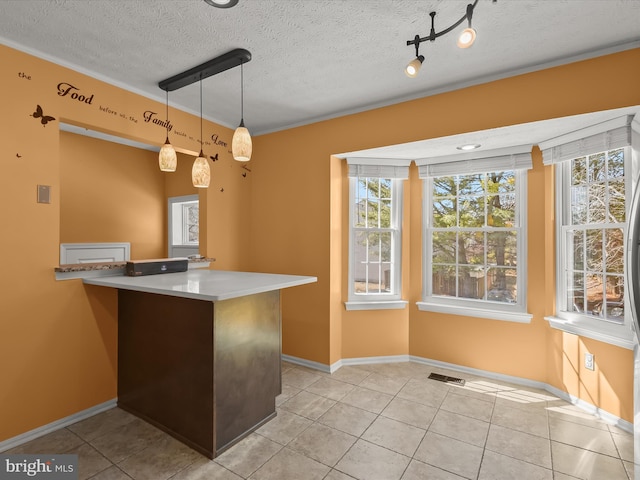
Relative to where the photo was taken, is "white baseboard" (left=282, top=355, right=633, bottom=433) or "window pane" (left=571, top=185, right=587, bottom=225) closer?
"white baseboard" (left=282, top=355, right=633, bottom=433)

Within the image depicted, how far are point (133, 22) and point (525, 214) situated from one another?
11.3ft

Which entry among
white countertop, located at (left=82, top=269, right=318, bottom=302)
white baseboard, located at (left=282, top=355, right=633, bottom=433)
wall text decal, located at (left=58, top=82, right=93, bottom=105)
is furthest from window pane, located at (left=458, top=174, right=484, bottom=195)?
wall text decal, located at (left=58, top=82, right=93, bottom=105)

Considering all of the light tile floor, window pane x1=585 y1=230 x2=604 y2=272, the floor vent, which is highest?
window pane x1=585 y1=230 x2=604 y2=272

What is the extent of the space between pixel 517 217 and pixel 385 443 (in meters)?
2.37

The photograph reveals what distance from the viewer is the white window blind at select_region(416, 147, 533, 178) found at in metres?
2.93

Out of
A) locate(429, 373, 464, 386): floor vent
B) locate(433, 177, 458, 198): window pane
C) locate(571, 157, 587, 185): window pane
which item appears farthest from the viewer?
locate(433, 177, 458, 198): window pane

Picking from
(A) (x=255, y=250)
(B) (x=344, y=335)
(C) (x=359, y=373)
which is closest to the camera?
(C) (x=359, y=373)

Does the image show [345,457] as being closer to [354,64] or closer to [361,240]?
[361,240]

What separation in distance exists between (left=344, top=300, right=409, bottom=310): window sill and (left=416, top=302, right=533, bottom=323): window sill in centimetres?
19

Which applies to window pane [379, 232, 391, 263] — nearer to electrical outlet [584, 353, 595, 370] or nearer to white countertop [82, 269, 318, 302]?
white countertop [82, 269, 318, 302]

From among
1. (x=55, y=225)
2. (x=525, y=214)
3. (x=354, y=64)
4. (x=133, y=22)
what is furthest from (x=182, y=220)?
(x=525, y=214)

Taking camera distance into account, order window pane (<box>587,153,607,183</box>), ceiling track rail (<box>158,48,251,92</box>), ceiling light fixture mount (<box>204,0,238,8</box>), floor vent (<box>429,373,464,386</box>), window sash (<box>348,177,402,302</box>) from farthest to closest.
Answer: window sash (<box>348,177,402,302</box>) < floor vent (<box>429,373,464,386</box>) < window pane (<box>587,153,607,183</box>) < ceiling track rail (<box>158,48,251,92</box>) < ceiling light fixture mount (<box>204,0,238,8</box>)

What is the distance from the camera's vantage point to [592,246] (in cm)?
256

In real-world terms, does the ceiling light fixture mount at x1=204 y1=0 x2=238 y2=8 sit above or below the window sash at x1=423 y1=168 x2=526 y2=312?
above
